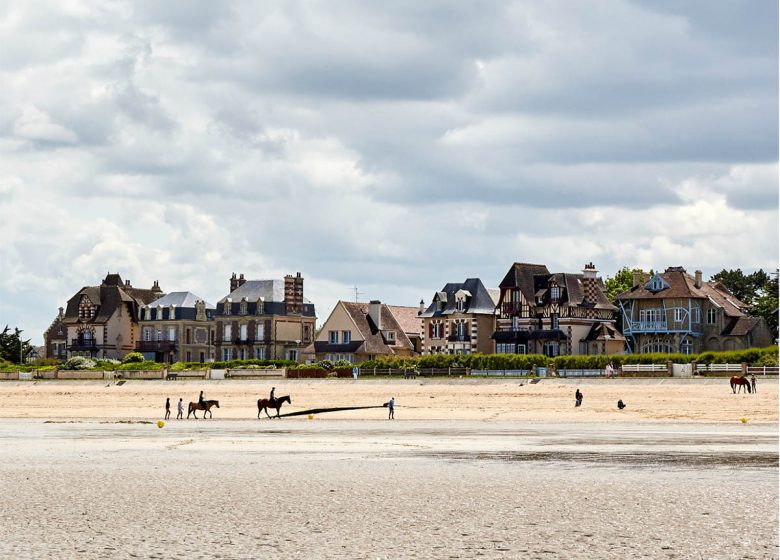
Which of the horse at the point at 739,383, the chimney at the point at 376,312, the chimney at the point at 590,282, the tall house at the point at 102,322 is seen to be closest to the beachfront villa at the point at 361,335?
the chimney at the point at 376,312

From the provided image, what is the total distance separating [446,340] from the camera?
101 metres

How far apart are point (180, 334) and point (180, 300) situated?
160 inches

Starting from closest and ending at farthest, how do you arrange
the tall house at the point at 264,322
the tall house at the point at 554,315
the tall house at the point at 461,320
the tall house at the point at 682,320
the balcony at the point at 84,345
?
the tall house at the point at 682,320
the tall house at the point at 554,315
the tall house at the point at 461,320
the tall house at the point at 264,322
the balcony at the point at 84,345

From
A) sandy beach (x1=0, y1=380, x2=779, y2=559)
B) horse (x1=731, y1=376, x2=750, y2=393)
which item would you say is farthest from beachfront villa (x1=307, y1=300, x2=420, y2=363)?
sandy beach (x1=0, y1=380, x2=779, y2=559)

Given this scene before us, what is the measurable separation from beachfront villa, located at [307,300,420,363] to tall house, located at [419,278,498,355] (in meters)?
4.51

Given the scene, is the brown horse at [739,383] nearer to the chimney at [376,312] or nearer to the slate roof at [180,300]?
the chimney at [376,312]

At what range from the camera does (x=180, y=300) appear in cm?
12338

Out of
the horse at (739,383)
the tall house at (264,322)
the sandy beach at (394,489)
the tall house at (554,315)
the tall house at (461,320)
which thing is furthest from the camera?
the tall house at (264,322)

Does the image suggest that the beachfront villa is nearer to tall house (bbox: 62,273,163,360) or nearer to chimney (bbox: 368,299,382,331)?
chimney (bbox: 368,299,382,331)

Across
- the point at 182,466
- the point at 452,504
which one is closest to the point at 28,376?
the point at 182,466

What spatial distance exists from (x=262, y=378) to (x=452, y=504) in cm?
6740

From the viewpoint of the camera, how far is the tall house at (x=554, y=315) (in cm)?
9544

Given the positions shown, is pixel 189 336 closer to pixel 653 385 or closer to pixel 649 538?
pixel 653 385

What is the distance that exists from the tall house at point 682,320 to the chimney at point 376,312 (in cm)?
2284
